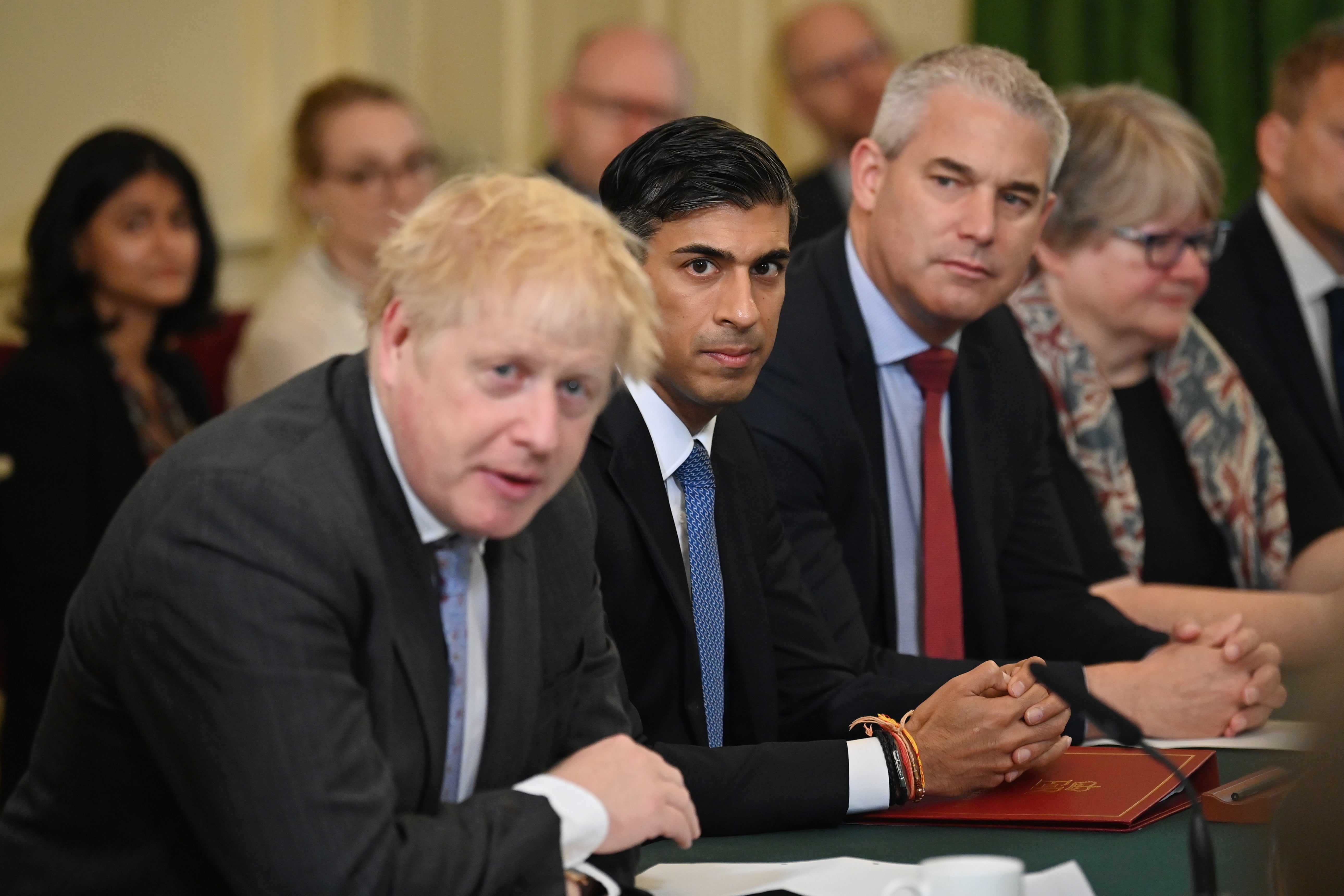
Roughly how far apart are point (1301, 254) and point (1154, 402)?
0.84 m

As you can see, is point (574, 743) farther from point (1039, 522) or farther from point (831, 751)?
point (1039, 522)

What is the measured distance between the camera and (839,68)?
466 cm

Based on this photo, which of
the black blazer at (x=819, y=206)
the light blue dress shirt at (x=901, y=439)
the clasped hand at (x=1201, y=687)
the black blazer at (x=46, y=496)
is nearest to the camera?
the clasped hand at (x=1201, y=687)

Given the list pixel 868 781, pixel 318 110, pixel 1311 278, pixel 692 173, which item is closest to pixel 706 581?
pixel 868 781

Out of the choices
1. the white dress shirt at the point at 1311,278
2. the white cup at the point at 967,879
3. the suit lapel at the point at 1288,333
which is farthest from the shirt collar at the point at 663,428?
the white dress shirt at the point at 1311,278

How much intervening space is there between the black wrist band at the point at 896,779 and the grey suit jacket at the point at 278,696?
46 cm

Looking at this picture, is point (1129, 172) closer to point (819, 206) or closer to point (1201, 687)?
point (1201, 687)

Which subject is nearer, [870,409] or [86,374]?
[870,409]

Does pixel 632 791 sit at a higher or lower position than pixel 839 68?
lower

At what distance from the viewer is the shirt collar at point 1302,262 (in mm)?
3613

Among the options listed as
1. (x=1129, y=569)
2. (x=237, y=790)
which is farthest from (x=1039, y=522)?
(x=237, y=790)

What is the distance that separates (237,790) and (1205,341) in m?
2.41

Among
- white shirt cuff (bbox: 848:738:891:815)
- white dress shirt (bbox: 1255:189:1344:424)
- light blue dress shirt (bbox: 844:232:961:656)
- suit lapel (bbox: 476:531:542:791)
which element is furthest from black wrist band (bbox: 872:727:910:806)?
white dress shirt (bbox: 1255:189:1344:424)

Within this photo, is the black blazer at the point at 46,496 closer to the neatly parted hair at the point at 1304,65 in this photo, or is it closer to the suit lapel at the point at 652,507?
the suit lapel at the point at 652,507
